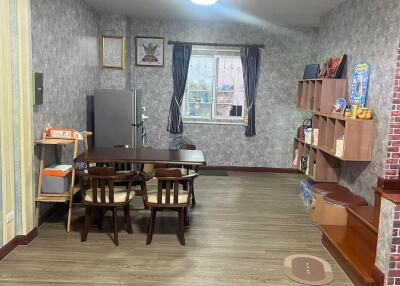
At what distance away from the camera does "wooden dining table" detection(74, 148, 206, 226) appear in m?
3.85

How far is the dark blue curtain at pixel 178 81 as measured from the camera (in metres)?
6.84

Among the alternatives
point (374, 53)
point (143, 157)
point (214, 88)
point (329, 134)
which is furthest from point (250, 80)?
point (143, 157)

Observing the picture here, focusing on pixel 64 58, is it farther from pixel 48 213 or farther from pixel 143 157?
pixel 48 213

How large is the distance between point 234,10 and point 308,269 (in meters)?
3.99

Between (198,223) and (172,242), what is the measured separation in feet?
2.03

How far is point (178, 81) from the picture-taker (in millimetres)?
6926

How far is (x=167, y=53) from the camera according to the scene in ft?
22.7

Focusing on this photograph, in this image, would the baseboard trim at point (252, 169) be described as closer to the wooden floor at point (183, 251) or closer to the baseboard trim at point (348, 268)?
the wooden floor at point (183, 251)

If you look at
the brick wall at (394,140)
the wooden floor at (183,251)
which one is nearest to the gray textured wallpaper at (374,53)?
the brick wall at (394,140)

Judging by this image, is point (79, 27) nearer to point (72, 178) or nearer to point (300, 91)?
point (72, 178)

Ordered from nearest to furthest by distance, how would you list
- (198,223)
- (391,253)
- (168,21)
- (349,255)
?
(391,253)
(349,255)
(198,223)
(168,21)

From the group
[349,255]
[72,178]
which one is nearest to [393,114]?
[349,255]

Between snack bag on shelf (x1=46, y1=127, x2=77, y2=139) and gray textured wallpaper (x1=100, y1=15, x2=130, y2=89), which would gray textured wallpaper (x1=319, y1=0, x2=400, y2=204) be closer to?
snack bag on shelf (x1=46, y1=127, x2=77, y2=139)

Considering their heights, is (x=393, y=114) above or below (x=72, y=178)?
above
